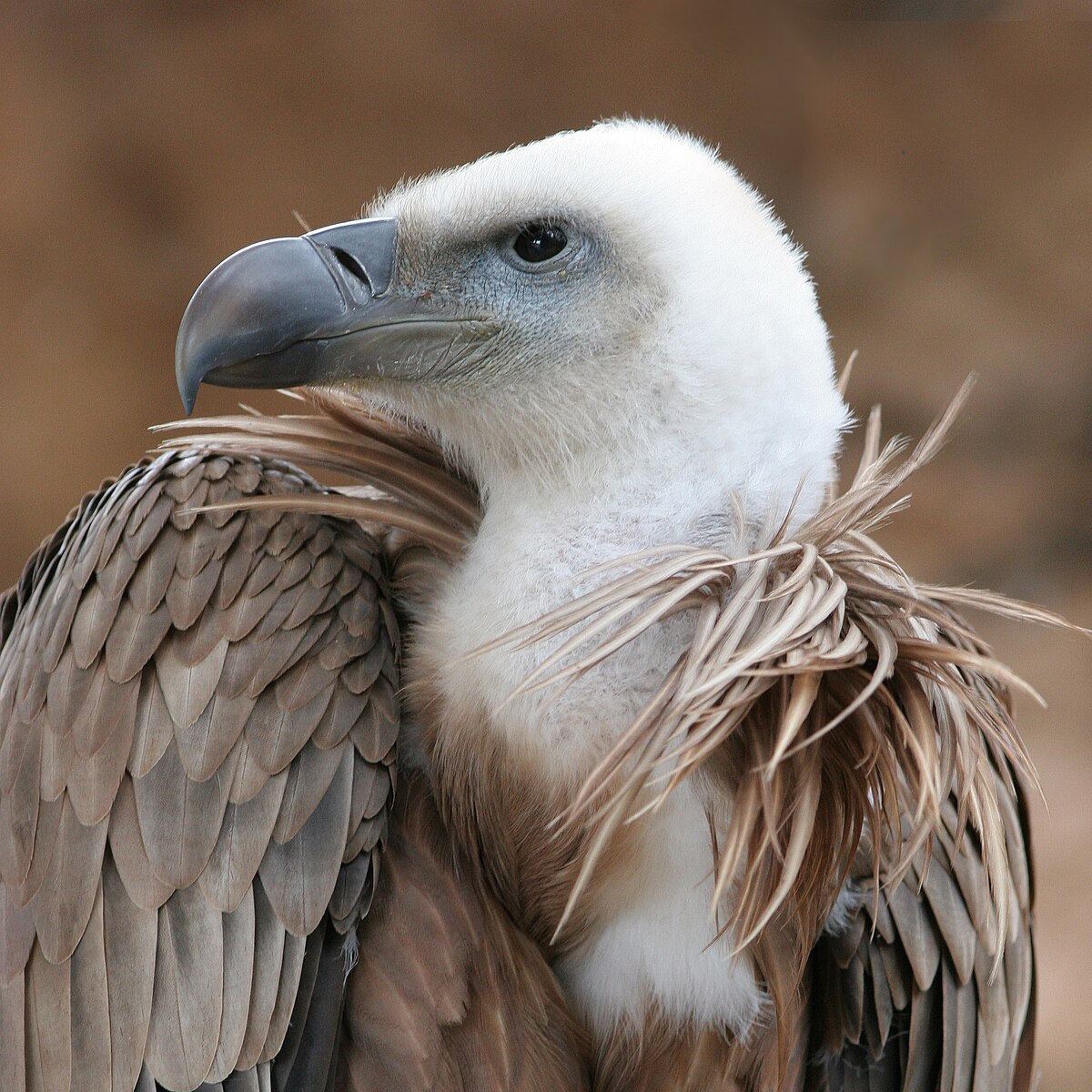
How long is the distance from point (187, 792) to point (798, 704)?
670 millimetres

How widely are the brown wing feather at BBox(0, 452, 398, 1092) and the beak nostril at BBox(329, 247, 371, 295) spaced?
28 centimetres

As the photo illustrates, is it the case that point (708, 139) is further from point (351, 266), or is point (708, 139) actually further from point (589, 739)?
point (589, 739)

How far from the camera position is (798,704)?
132 centimetres

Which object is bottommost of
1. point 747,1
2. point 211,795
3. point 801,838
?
point 801,838

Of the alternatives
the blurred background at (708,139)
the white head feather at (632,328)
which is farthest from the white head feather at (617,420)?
the blurred background at (708,139)

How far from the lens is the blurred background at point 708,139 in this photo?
4082mm

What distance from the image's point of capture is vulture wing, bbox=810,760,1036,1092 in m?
1.79

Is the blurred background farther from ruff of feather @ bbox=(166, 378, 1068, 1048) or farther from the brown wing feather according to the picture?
the brown wing feather

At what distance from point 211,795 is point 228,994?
21 cm

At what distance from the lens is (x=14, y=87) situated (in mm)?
4035

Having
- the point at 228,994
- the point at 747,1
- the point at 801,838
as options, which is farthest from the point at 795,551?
the point at 747,1

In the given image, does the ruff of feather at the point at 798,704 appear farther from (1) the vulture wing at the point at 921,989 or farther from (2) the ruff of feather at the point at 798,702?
(1) the vulture wing at the point at 921,989

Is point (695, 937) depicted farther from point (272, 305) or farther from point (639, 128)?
point (639, 128)

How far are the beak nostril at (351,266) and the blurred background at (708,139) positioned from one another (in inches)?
107
